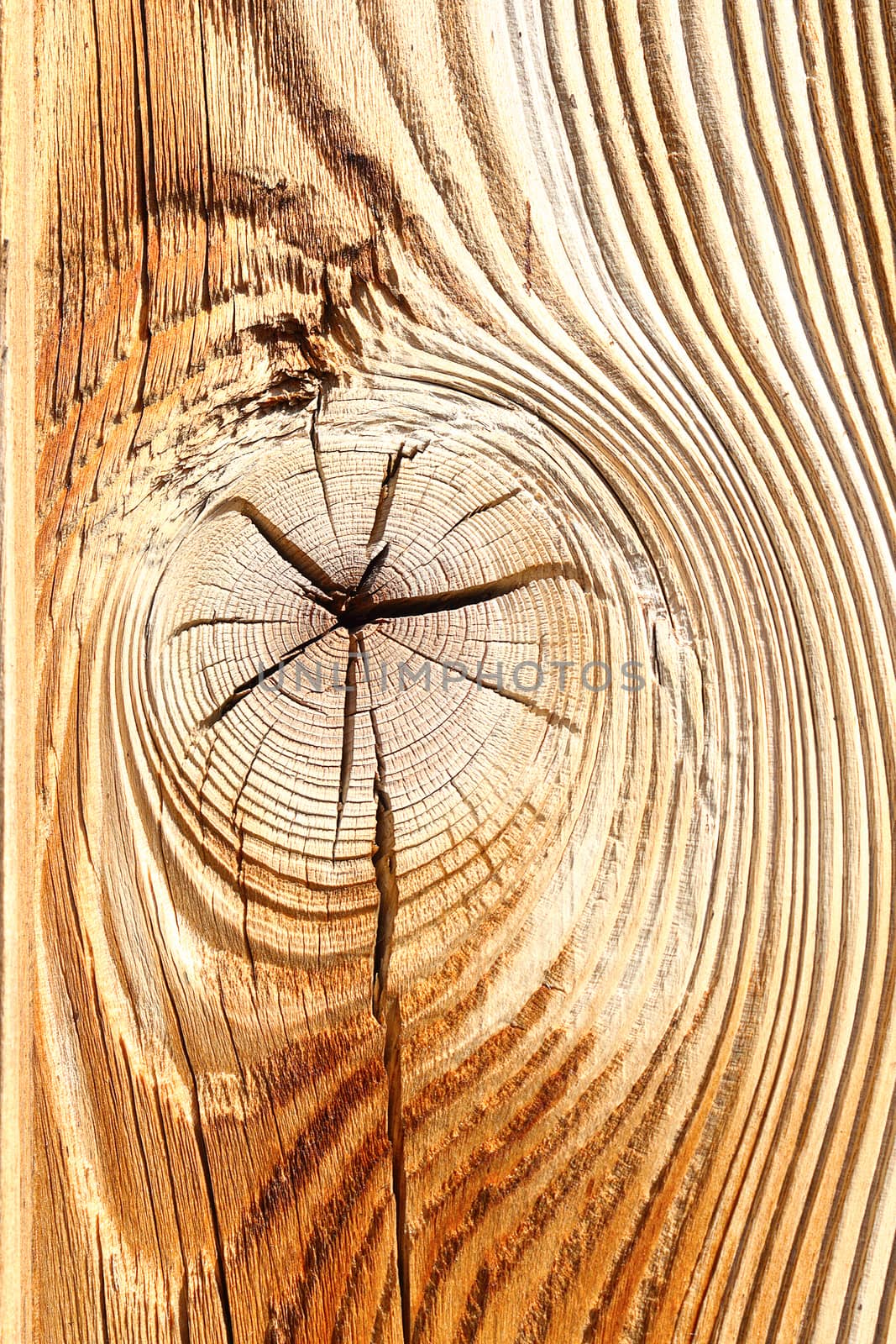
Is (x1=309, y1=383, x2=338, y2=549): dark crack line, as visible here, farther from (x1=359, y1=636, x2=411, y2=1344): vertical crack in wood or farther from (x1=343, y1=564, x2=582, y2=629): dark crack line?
(x1=359, y1=636, x2=411, y2=1344): vertical crack in wood

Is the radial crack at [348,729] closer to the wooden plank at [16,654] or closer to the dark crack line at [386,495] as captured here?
the dark crack line at [386,495]

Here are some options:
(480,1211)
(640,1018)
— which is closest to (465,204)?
(640,1018)

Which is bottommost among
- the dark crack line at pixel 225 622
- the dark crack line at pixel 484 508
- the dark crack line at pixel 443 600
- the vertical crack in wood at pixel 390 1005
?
the vertical crack in wood at pixel 390 1005

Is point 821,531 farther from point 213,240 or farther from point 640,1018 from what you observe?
point 213,240

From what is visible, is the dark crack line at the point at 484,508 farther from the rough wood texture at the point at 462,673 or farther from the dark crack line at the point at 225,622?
the dark crack line at the point at 225,622

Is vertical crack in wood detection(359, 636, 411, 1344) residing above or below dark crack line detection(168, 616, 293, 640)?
below

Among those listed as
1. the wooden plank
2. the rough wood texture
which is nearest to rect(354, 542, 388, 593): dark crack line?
the rough wood texture

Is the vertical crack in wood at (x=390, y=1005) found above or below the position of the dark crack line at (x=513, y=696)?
below

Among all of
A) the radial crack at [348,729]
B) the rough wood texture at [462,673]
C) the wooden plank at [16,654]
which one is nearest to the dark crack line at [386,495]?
the rough wood texture at [462,673]
